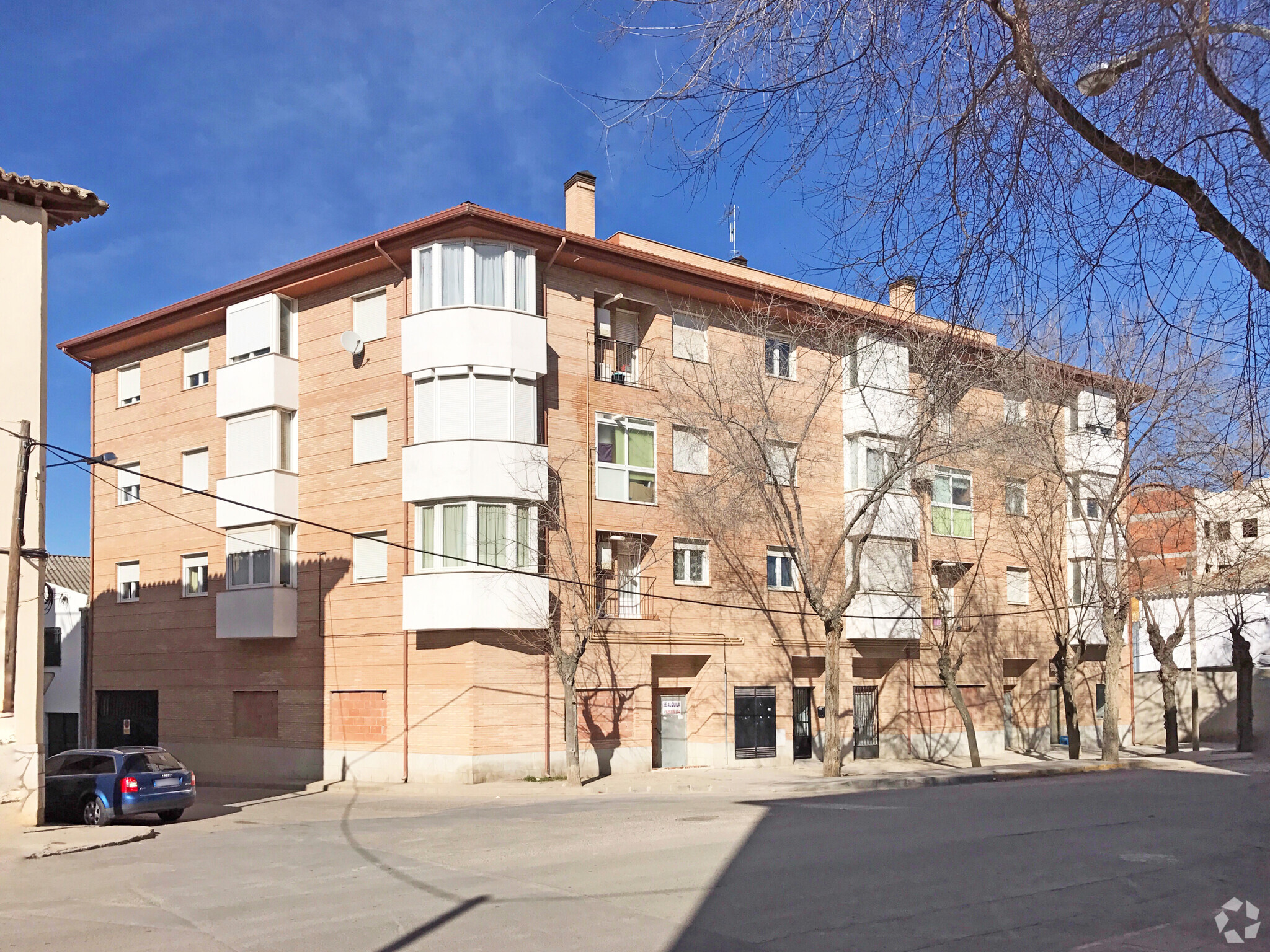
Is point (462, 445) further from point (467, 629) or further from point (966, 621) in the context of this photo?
point (966, 621)

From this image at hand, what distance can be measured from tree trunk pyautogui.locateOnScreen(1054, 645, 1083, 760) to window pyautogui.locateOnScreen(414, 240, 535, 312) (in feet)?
62.5

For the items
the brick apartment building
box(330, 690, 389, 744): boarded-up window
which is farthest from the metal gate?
box(330, 690, 389, 744): boarded-up window

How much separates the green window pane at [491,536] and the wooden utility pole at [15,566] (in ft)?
33.9

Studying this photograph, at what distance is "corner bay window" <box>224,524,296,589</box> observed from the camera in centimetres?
2947

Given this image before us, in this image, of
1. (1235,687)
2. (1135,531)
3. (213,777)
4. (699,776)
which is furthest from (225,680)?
(1235,687)

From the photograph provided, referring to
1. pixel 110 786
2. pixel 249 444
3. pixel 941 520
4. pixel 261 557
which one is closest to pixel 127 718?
pixel 261 557

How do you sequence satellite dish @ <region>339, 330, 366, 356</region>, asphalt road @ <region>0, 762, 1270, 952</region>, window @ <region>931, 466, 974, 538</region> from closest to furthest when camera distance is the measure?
asphalt road @ <region>0, 762, 1270, 952</region> → satellite dish @ <region>339, 330, 366, 356</region> → window @ <region>931, 466, 974, 538</region>

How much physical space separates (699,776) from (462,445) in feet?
30.4

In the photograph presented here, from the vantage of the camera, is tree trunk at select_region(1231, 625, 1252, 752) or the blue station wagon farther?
tree trunk at select_region(1231, 625, 1252, 752)

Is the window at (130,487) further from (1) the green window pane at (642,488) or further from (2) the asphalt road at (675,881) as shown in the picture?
(2) the asphalt road at (675,881)

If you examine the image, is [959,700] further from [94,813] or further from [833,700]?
[94,813]

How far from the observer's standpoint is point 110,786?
1836cm

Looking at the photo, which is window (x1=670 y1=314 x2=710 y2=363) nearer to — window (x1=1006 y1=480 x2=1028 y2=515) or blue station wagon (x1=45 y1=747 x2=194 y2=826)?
window (x1=1006 y1=480 x2=1028 y2=515)

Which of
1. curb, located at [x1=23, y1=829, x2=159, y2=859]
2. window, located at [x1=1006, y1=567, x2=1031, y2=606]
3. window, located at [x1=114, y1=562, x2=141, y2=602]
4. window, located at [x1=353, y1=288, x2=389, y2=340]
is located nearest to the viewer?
curb, located at [x1=23, y1=829, x2=159, y2=859]
